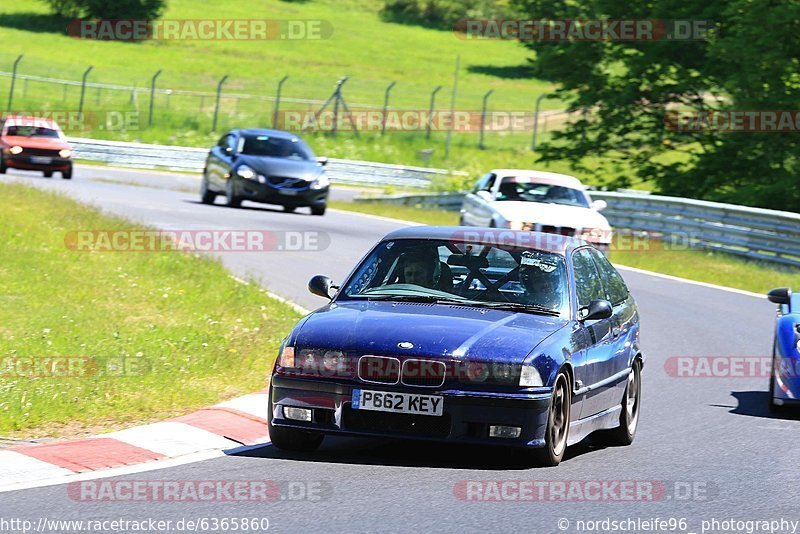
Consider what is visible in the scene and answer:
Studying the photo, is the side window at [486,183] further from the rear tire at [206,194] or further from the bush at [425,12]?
the bush at [425,12]

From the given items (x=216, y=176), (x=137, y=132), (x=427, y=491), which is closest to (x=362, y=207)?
(x=216, y=176)

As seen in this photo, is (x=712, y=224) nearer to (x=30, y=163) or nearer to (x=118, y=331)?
(x=30, y=163)

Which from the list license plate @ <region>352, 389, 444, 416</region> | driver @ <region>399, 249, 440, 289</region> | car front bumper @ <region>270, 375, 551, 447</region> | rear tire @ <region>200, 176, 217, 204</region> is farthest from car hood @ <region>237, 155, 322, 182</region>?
license plate @ <region>352, 389, 444, 416</region>

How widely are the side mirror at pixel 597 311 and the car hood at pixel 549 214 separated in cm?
1197

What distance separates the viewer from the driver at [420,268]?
954cm

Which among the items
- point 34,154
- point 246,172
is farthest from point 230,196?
point 34,154

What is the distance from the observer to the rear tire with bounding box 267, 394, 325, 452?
867 cm

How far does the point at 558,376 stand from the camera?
8.57 m

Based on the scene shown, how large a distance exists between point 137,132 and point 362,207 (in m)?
21.0

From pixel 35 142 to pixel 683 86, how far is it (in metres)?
15.1

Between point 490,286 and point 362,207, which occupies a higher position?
point 490,286

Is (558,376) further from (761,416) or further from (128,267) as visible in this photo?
(128,267)

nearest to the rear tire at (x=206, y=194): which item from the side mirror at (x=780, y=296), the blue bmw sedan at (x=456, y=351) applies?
the side mirror at (x=780, y=296)

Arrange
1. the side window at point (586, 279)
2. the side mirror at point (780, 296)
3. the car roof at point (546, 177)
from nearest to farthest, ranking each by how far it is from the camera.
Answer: the side window at point (586, 279), the side mirror at point (780, 296), the car roof at point (546, 177)
